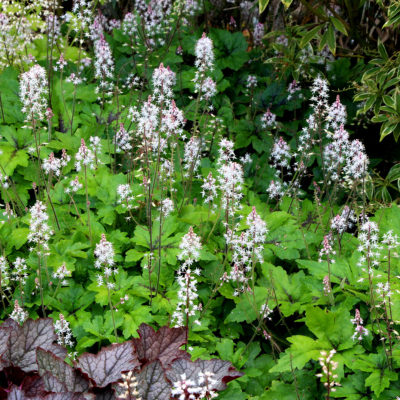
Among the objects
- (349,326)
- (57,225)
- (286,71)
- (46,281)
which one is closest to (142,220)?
(57,225)

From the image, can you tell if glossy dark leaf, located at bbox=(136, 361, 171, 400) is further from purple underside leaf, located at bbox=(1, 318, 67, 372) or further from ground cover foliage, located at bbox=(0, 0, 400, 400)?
purple underside leaf, located at bbox=(1, 318, 67, 372)

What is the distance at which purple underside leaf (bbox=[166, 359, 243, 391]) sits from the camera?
7.21 ft

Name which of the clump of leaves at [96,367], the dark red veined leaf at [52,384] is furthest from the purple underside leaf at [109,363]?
the dark red veined leaf at [52,384]

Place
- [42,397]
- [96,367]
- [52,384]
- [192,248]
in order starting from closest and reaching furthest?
[42,397] < [52,384] < [96,367] < [192,248]

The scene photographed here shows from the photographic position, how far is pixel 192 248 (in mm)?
2334

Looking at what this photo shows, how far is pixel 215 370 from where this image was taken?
230 centimetres

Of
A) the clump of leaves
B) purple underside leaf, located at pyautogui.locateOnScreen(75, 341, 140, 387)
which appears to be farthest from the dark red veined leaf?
purple underside leaf, located at pyautogui.locateOnScreen(75, 341, 140, 387)

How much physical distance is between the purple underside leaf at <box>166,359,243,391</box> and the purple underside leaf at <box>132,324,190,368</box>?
0.14 m

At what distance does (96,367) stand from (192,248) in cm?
64

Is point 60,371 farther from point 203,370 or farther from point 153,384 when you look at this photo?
point 203,370

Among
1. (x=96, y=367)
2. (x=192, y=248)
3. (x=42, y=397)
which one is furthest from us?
(x=192, y=248)

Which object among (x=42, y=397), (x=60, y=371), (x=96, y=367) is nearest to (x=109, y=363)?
(x=96, y=367)

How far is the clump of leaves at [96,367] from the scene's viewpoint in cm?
201

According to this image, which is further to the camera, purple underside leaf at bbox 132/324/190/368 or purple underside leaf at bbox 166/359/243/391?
purple underside leaf at bbox 132/324/190/368
